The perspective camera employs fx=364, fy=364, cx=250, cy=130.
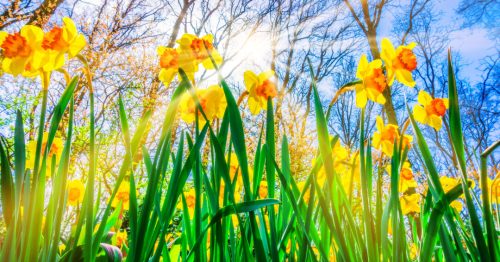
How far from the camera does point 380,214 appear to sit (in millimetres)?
676

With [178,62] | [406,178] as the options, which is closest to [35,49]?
[178,62]

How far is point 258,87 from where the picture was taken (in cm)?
74

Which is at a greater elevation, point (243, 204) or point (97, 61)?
point (97, 61)

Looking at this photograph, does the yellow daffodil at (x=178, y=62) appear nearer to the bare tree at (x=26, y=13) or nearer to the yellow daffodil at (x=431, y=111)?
the yellow daffodil at (x=431, y=111)

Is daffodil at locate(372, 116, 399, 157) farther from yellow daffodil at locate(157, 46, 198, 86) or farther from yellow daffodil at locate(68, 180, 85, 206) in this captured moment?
yellow daffodil at locate(68, 180, 85, 206)

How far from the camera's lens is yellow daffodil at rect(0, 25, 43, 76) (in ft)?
2.06

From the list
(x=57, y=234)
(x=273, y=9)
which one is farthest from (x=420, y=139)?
(x=273, y=9)

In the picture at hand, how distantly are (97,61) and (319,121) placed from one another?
4.57 meters

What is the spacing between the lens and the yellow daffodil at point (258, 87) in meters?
0.72

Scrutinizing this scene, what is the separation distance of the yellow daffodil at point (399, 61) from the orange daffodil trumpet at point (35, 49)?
61cm

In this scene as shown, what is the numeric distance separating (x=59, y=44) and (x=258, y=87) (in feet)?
1.21

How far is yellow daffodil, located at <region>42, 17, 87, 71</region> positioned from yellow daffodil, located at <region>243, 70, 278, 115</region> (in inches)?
12.5

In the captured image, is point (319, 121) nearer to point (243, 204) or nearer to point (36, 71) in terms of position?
point (243, 204)

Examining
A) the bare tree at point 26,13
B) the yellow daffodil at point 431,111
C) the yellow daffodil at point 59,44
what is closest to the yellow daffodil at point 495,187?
the yellow daffodil at point 431,111
